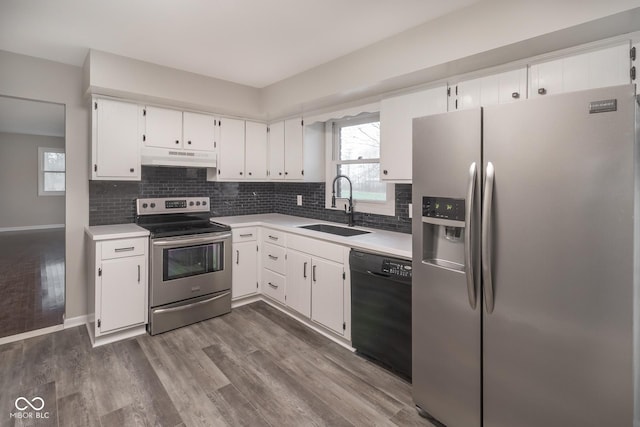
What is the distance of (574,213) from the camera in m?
1.31

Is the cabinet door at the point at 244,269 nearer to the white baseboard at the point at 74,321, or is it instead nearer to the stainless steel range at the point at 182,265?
the stainless steel range at the point at 182,265

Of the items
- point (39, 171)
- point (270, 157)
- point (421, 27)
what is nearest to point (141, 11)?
point (421, 27)

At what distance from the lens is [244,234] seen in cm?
357

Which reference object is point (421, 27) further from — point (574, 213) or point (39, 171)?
point (39, 171)

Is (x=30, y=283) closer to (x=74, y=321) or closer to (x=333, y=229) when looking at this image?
(x=74, y=321)

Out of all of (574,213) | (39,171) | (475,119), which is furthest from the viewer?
(39,171)

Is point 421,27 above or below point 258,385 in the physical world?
above

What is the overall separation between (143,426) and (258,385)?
0.69 meters

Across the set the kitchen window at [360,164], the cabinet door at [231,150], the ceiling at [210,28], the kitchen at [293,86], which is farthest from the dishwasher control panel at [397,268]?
the cabinet door at [231,150]

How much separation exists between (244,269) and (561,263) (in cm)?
291

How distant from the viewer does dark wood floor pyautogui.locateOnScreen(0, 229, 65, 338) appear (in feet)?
10.3

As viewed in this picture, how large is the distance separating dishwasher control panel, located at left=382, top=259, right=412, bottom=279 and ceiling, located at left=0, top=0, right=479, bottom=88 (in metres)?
1.61

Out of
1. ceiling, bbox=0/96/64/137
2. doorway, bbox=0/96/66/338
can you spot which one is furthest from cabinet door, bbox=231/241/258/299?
ceiling, bbox=0/96/64/137

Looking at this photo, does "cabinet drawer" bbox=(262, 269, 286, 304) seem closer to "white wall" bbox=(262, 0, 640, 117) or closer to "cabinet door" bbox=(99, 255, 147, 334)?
"cabinet door" bbox=(99, 255, 147, 334)
